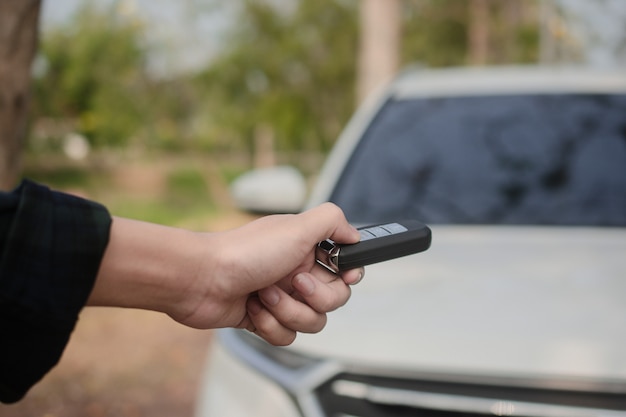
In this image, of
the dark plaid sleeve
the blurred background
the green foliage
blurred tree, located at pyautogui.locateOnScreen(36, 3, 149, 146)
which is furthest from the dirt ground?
blurred tree, located at pyautogui.locateOnScreen(36, 3, 149, 146)

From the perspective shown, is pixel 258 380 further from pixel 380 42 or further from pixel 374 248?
pixel 380 42

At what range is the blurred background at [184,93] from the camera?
17.3ft

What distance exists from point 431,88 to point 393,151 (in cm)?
40

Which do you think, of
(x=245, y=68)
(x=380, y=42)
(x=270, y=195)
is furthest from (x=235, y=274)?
(x=245, y=68)

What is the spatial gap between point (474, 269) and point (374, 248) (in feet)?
2.87

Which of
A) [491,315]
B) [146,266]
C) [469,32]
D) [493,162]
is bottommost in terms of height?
[146,266]

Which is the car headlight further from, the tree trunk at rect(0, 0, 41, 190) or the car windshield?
the tree trunk at rect(0, 0, 41, 190)

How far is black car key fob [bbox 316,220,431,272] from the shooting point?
4.66 ft

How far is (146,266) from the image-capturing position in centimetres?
126

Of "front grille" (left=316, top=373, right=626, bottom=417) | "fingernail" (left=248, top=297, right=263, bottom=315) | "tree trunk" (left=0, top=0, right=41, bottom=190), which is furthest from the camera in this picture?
"tree trunk" (left=0, top=0, right=41, bottom=190)

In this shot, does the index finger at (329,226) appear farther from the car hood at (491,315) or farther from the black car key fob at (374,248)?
the car hood at (491,315)

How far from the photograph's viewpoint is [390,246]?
4.70ft

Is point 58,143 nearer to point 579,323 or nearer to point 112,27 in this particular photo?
point 112,27

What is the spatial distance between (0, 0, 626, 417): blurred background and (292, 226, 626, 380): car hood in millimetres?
1721
